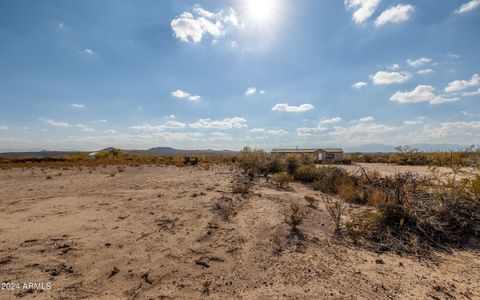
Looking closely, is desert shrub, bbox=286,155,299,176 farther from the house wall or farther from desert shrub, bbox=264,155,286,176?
the house wall

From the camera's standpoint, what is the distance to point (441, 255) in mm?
4430

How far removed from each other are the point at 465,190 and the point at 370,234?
2.87 meters

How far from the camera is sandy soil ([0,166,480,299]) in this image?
11.0 ft

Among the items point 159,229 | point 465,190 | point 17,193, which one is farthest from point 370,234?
point 17,193

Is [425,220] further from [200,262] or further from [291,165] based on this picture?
[291,165]

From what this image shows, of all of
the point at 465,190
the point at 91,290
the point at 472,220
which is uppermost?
the point at 465,190

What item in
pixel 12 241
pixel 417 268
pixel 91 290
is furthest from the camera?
pixel 12 241

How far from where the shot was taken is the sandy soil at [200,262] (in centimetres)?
337

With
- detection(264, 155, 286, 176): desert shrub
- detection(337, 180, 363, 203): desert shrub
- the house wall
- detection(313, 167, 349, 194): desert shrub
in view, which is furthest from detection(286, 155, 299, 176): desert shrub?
the house wall

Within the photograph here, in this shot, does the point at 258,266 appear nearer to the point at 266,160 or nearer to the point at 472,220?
the point at 472,220

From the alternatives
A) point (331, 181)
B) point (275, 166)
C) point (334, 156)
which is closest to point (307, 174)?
point (331, 181)

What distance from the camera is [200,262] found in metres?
4.16

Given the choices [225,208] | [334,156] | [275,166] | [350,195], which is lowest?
[225,208]

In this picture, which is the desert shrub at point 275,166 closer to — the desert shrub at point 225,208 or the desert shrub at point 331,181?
the desert shrub at point 331,181
